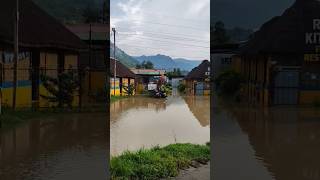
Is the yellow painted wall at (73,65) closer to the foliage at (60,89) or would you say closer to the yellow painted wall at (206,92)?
the foliage at (60,89)

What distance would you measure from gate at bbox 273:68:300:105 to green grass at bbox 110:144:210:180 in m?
1.84

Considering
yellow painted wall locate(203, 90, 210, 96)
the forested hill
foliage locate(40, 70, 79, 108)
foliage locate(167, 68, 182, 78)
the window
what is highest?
foliage locate(167, 68, 182, 78)

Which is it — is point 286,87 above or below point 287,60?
below

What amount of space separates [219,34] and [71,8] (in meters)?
2.12

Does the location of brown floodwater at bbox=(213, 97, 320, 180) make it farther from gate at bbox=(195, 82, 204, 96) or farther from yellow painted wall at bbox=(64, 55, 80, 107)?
gate at bbox=(195, 82, 204, 96)

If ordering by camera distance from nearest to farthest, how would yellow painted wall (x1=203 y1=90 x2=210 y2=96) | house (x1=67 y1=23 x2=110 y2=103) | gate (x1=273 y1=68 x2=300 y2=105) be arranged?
house (x1=67 y1=23 x2=110 y2=103), gate (x1=273 y1=68 x2=300 y2=105), yellow painted wall (x1=203 y1=90 x2=210 y2=96)

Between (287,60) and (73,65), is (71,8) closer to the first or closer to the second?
(73,65)

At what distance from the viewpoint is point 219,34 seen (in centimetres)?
598

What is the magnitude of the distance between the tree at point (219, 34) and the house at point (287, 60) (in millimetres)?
1256

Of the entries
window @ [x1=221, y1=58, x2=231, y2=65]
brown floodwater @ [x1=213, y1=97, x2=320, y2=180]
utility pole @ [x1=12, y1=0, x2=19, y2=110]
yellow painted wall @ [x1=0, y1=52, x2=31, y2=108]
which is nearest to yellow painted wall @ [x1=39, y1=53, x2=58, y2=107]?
yellow painted wall @ [x1=0, y1=52, x2=31, y2=108]

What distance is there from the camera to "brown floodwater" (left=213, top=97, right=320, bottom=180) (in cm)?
581

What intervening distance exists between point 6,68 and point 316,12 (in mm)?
5377

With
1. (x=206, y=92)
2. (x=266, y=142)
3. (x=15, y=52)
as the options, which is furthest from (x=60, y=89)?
(x=206, y=92)

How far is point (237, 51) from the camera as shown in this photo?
21.8ft
